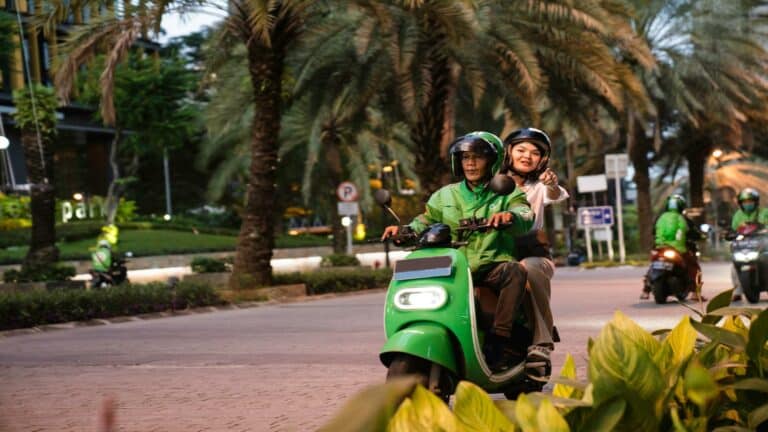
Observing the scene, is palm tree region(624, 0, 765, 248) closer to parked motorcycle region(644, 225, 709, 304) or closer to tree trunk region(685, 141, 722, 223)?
tree trunk region(685, 141, 722, 223)

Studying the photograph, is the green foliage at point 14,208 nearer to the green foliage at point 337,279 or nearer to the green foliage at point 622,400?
the green foliage at point 337,279

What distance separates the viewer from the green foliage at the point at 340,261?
119ft

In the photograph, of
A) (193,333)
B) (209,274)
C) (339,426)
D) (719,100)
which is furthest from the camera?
(719,100)

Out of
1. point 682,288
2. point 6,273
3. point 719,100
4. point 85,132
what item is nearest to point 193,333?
point 682,288

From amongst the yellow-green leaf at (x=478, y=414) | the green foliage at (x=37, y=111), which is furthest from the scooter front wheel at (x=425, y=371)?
the green foliage at (x=37, y=111)

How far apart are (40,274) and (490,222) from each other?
863 inches

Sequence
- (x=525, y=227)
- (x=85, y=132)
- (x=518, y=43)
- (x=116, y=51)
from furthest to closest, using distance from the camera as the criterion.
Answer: (x=85, y=132) → (x=518, y=43) → (x=116, y=51) → (x=525, y=227)

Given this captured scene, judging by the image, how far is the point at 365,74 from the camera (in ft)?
85.5

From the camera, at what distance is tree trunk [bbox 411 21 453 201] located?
2491 cm

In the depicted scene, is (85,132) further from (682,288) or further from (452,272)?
(452,272)

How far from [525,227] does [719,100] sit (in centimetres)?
3252

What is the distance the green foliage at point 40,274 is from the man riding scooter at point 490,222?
21.2 metres

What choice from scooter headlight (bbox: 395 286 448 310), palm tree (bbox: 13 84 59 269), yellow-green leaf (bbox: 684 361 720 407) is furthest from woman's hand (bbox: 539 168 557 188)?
palm tree (bbox: 13 84 59 269)

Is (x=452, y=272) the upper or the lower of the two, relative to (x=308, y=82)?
lower
